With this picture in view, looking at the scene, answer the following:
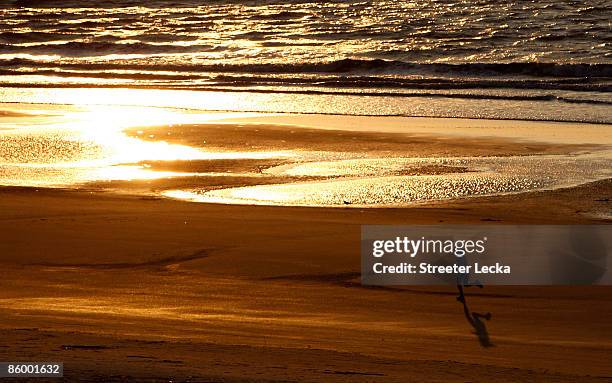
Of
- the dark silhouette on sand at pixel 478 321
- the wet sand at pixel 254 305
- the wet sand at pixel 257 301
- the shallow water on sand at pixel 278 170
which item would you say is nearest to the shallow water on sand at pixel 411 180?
the shallow water on sand at pixel 278 170

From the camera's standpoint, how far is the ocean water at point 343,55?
835 inches

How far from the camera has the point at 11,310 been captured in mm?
6105

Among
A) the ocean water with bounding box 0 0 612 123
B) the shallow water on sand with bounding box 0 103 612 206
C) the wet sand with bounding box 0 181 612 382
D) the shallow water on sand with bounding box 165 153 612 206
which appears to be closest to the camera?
the wet sand with bounding box 0 181 612 382

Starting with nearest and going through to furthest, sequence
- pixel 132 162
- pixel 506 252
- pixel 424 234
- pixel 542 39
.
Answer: pixel 506 252 → pixel 424 234 → pixel 132 162 → pixel 542 39

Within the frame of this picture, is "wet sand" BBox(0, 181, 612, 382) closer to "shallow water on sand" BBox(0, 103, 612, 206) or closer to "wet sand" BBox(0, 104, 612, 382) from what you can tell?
"wet sand" BBox(0, 104, 612, 382)

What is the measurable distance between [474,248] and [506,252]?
253mm

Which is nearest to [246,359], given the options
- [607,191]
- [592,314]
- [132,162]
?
[592,314]

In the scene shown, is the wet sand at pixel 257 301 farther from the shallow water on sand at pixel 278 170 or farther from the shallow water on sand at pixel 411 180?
the shallow water on sand at pixel 278 170

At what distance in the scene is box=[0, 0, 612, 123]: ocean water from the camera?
21.2 m

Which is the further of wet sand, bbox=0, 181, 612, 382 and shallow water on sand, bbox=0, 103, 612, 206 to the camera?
shallow water on sand, bbox=0, 103, 612, 206

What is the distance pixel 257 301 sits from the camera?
6688 mm

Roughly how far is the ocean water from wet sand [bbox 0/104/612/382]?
9347 mm

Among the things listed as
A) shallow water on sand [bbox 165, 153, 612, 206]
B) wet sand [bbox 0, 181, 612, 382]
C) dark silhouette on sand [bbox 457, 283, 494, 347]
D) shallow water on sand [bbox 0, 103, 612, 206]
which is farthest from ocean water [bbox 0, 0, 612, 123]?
dark silhouette on sand [bbox 457, 283, 494, 347]

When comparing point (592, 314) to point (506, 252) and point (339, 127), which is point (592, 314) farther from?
point (339, 127)
